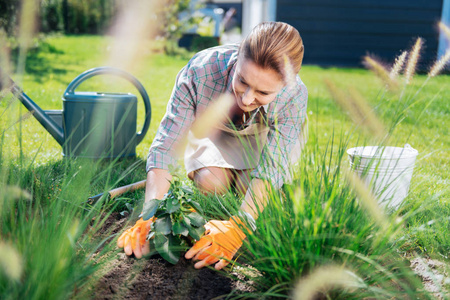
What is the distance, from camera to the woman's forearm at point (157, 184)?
5.93 ft

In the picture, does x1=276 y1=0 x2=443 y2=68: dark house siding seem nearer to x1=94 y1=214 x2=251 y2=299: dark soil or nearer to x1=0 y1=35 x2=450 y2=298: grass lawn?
x1=0 y1=35 x2=450 y2=298: grass lawn

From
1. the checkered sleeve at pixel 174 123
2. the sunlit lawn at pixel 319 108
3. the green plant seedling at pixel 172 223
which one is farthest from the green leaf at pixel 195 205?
the sunlit lawn at pixel 319 108

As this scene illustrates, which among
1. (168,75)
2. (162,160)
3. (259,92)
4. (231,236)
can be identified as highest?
(259,92)

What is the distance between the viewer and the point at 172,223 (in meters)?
1.52

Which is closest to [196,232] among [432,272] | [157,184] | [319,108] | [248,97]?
[157,184]

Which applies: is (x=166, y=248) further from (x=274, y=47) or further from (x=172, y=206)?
(x=274, y=47)

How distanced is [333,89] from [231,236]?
65cm

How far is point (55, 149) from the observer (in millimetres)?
3072

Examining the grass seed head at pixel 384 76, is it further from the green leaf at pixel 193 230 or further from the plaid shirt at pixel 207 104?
the green leaf at pixel 193 230

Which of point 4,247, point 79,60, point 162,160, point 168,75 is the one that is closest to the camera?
point 4,247

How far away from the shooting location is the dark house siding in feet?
29.6

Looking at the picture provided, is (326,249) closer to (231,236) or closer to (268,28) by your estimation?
(231,236)

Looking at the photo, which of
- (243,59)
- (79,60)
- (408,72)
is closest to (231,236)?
(243,59)

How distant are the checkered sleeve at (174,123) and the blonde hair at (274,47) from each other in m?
0.46
